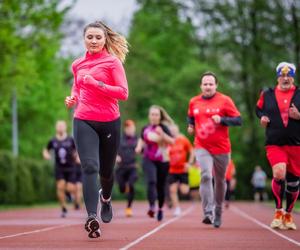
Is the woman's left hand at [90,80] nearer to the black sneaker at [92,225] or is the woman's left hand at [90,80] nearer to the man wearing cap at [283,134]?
the black sneaker at [92,225]

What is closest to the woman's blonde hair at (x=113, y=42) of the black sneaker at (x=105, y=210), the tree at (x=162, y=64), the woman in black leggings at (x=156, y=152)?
the black sneaker at (x=105, y=210)

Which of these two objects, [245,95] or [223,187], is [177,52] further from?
[223,187]

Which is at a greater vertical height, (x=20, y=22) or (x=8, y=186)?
(x=20, y=22)

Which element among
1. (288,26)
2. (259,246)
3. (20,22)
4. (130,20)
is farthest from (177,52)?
(259,246)

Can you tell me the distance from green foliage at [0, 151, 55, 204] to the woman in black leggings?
15479mm

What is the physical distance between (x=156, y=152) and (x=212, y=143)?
13.9ft

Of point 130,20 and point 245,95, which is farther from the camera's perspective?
point 130,20

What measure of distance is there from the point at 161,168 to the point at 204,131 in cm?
425

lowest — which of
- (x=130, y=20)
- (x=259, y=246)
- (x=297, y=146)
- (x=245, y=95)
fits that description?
(x=259, y=246)

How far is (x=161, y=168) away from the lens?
1866 centimetres

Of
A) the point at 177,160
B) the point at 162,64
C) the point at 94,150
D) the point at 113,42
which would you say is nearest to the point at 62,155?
the point at 177,160

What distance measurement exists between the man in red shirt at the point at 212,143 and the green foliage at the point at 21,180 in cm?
1974

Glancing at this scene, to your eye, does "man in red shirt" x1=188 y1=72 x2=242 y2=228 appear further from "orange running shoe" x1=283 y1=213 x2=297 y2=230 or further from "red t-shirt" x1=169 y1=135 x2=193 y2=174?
"red t-shirt" x1=169 y1=135 x2=193 y2=174

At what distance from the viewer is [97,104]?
10727mm
